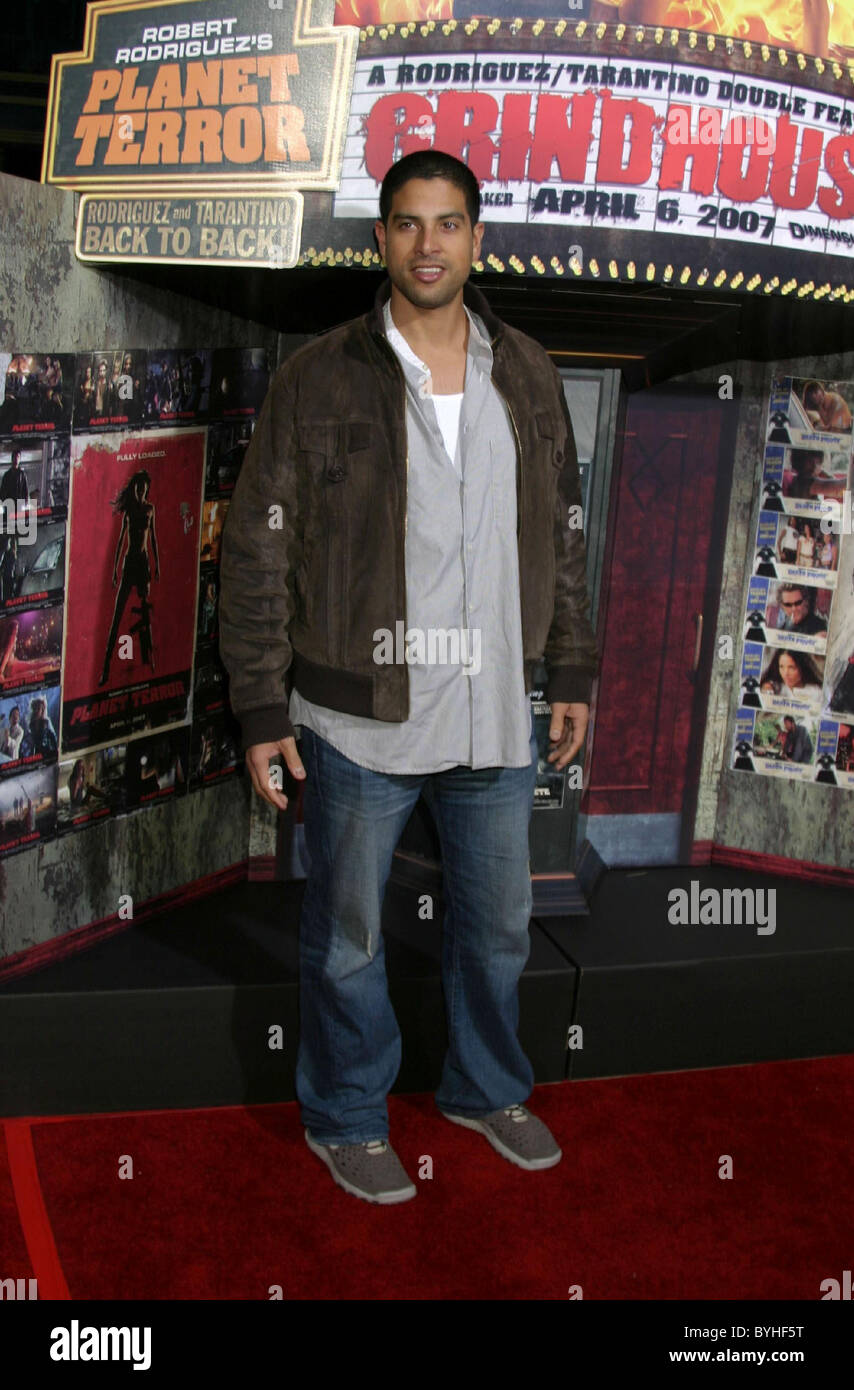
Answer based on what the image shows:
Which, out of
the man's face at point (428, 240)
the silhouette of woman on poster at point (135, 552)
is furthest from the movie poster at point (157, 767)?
the man's face at point (428, 240)

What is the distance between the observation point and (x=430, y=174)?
2.41 metres

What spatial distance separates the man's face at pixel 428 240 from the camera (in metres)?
2.41

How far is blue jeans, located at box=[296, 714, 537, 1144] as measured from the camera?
2572 mm

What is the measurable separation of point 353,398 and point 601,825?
5.87 ft

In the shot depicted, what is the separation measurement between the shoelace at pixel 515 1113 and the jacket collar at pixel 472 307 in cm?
155

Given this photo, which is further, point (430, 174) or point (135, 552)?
point (135, 552)

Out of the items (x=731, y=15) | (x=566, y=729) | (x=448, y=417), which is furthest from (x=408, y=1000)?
(x=731, y=15)

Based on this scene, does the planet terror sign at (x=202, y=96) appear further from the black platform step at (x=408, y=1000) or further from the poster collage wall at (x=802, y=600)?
→ the black platform step at (x=408, y=1000)

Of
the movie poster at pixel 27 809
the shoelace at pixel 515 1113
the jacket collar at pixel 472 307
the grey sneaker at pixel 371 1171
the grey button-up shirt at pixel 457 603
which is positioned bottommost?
the grey sneaker at pixel 371 1171

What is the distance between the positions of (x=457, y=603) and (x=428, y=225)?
67 cm

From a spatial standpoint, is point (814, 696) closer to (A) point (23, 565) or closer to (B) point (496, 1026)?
(B) point (496, 1026)

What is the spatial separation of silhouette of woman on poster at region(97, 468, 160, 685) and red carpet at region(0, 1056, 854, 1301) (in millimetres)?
1077

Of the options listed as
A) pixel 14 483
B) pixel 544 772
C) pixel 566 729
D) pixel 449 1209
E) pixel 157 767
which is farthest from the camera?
pixel 544 772

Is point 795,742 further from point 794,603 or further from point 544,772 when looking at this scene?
point 544,772
